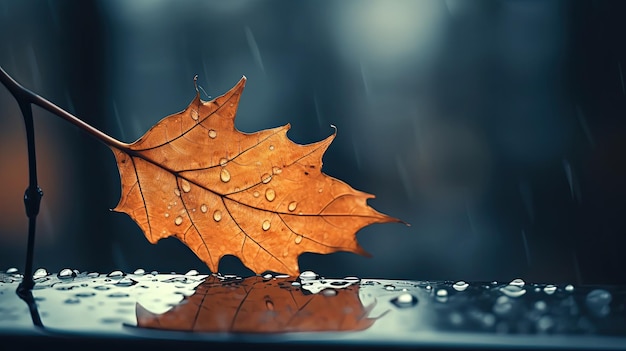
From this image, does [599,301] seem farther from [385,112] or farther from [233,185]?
[385,112]

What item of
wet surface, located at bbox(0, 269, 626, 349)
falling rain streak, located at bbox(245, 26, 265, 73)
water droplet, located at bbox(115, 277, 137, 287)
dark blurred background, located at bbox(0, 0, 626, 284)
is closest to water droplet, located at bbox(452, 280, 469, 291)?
wet surface, located at bbox(0, 269, 626, 349)

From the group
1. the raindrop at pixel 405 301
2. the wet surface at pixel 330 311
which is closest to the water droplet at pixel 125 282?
the wet surface at pixel 330 311

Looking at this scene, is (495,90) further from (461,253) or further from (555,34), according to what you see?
(461,253)

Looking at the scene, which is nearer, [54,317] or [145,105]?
[54,317]

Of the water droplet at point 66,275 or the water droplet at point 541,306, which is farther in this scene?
the water droplet at point 66,275

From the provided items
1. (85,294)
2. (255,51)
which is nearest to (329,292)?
(85,294)

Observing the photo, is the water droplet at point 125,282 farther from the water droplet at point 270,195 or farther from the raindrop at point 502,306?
the raindrop at point 502,306

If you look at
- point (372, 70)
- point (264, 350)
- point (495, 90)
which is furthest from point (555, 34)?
point (264, 350)
